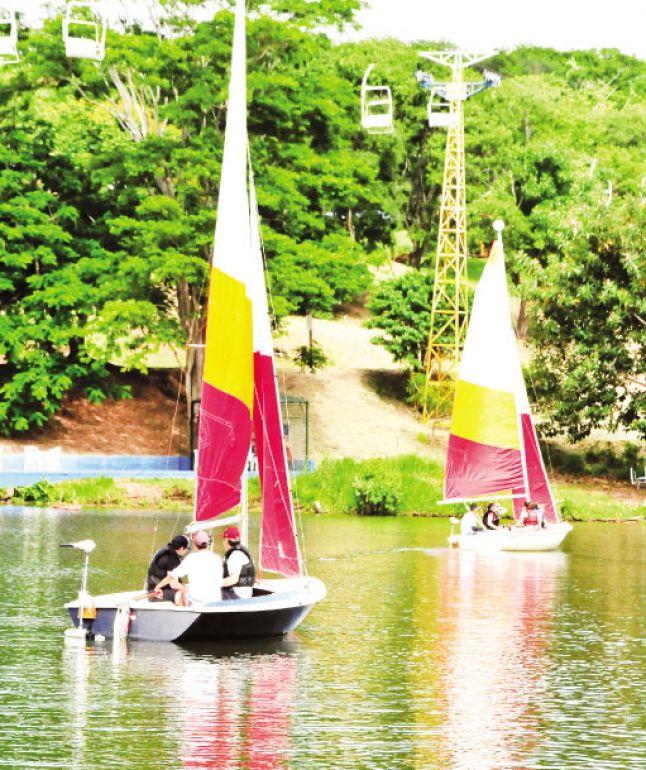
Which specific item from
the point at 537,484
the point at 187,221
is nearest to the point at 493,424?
the point at 537,484

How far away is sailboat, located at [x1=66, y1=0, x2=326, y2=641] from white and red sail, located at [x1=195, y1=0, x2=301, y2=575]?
2cm

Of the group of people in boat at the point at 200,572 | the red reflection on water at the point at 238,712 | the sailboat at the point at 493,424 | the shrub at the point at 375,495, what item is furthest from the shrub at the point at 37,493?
the red reflection on water at the point at 238,712

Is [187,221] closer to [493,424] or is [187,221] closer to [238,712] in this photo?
[493,424]

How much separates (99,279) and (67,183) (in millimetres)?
5913

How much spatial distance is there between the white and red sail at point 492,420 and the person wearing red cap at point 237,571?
22497 millimetres

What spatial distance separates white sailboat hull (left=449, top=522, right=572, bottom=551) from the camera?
148 ft

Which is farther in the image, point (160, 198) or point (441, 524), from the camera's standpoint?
point (160, 198)

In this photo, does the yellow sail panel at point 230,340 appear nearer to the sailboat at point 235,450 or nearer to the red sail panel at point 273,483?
the sailboat at point 235,450

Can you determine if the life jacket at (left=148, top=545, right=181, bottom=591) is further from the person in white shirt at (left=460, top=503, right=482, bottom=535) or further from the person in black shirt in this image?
the person in white shirt at (left=460, top=503, right=482, bottom=535)

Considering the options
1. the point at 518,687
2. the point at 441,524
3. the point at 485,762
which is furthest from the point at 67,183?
the point at 485,762

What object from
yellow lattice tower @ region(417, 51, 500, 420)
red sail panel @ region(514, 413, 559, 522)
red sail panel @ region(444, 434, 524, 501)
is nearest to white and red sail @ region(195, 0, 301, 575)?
red sail panel @ region(444, 434, 524, 501)

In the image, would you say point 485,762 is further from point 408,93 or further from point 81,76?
point 408,93

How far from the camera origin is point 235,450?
87.8ft

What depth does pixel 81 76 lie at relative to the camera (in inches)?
2697
